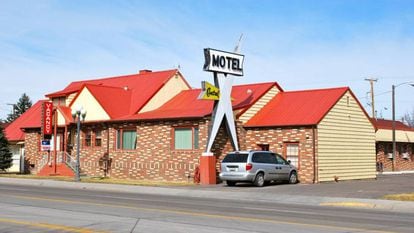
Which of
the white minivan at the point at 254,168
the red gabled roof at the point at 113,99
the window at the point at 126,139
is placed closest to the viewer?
the white minivan at the point at 254,168

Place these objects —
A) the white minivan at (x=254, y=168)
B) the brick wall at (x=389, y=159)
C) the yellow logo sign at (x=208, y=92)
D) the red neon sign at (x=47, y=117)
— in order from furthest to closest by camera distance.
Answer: the brick wall at (x=389, y=159), the red neon sign at (x=47, y=117), the yellow logo sign at (x=208, y=92), the white minivan at (x=254, y=168)

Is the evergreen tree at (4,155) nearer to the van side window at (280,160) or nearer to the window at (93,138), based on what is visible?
the window at (93,138)

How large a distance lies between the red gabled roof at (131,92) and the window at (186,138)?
602cm

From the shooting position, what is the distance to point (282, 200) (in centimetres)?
2153

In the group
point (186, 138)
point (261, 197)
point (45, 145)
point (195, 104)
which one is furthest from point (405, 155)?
point (261, 197)

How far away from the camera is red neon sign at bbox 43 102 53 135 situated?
40281 millimetres

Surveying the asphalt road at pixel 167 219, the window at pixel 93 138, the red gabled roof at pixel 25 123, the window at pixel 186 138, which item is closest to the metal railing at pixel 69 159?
the window at pixel 93 138

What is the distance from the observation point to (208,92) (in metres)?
30.3

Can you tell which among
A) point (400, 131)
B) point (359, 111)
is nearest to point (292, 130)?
point (359, 111)

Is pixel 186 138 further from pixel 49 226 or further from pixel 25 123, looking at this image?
pixel 49 226

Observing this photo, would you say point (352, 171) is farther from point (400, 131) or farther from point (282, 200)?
point (400, 131)

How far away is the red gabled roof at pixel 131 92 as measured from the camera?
38750mm

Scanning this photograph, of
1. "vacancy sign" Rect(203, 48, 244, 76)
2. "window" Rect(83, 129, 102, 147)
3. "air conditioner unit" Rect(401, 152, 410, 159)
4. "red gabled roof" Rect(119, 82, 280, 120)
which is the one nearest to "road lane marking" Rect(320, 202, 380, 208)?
"vacancy sign" Rect(203, 48, 244, 76)

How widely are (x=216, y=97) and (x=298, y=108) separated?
5.58 meters
